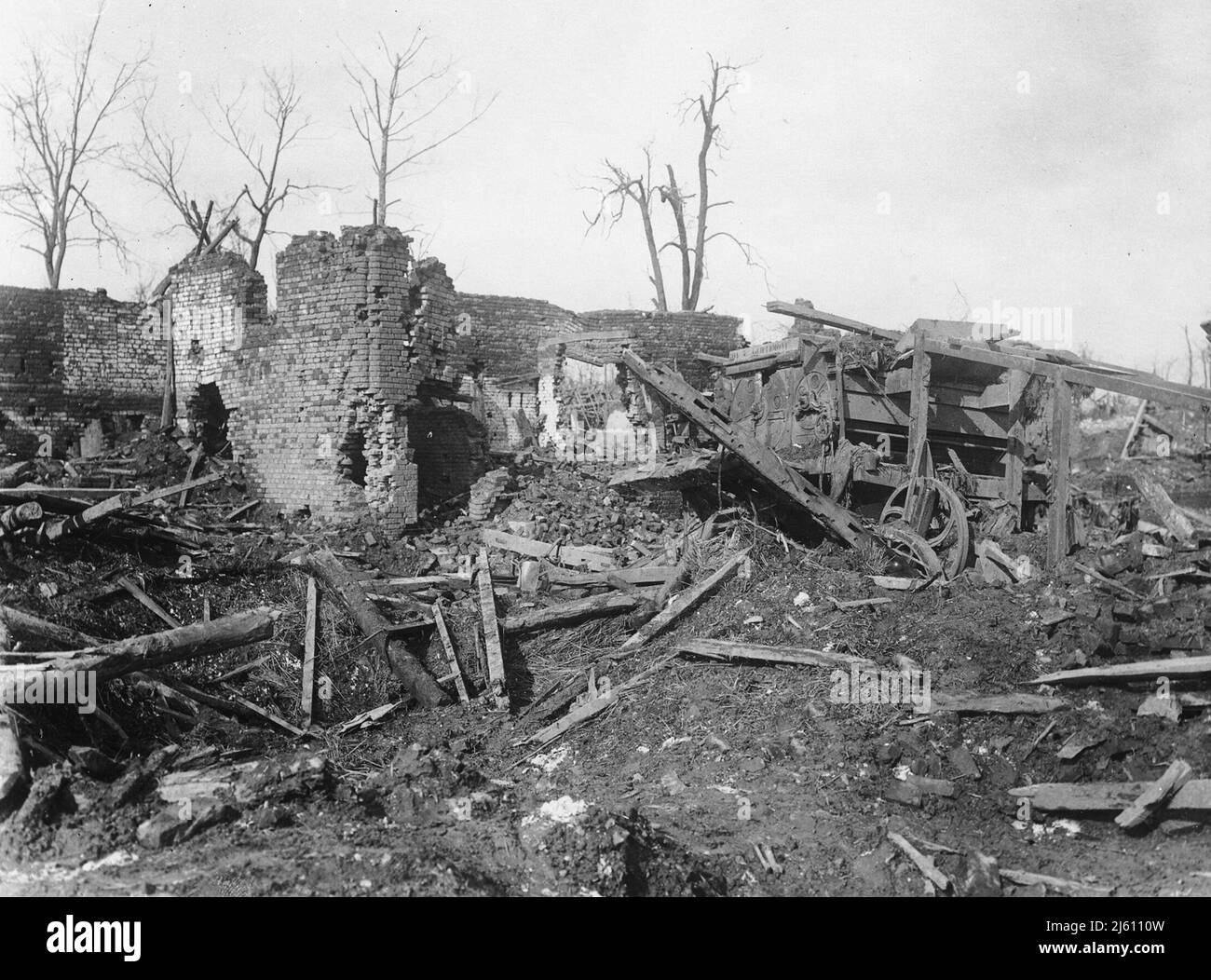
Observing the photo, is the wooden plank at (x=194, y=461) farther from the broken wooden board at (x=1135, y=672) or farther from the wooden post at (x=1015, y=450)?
the broken wooden board at (x=1135, y=672)

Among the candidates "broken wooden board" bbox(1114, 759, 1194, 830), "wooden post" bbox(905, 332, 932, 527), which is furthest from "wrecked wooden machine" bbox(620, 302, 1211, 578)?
"broken wooden board" bbox(1114, 759, 1194, 830)

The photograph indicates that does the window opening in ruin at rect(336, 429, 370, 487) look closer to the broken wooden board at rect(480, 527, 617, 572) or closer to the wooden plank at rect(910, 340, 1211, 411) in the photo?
the broken wooden board at rect(480, 527, 617, 572)

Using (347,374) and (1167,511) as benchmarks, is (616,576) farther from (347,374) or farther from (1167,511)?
(1167,511)

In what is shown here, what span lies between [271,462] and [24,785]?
7.97m

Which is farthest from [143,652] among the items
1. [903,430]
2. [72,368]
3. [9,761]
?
[72,368]

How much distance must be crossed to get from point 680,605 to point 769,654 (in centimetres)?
144

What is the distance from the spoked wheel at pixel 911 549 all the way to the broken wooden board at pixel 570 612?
8.52 feet

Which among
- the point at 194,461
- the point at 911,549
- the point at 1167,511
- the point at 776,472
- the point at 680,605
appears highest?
the point at 776,472

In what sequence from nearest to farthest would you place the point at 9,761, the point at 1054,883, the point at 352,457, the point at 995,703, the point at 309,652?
the point at 1054,883, the point at 9,761, the point at 995,703, the point at 309,652, the point at 352,457

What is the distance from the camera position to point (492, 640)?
27.5ft

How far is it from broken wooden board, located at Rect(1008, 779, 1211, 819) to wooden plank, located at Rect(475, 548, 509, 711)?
13.9 feet

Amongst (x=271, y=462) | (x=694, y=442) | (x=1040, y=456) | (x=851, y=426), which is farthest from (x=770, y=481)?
(x=271, y=462)
